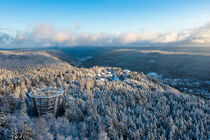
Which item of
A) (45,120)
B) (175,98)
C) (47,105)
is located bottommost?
(175,98)

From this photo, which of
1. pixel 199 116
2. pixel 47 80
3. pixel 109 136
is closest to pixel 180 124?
pixel 199 116

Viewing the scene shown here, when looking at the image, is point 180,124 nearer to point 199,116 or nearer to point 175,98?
point 199,116

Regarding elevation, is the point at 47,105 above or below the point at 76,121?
above

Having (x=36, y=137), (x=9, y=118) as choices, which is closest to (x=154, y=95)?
(x=36, y=137)

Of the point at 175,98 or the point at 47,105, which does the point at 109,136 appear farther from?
the point at 175,98

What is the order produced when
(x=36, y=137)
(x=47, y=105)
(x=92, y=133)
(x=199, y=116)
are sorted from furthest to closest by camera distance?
1. (x=199, y=116)
2. (x=47, y=105)
3. (x=92, y=133)
4. (x=36, y=137)

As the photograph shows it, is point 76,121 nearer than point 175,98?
Yes

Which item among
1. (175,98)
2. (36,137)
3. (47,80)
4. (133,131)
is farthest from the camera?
(47,80)

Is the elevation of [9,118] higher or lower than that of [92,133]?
higher

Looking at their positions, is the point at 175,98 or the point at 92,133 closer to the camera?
the point at 92,133
